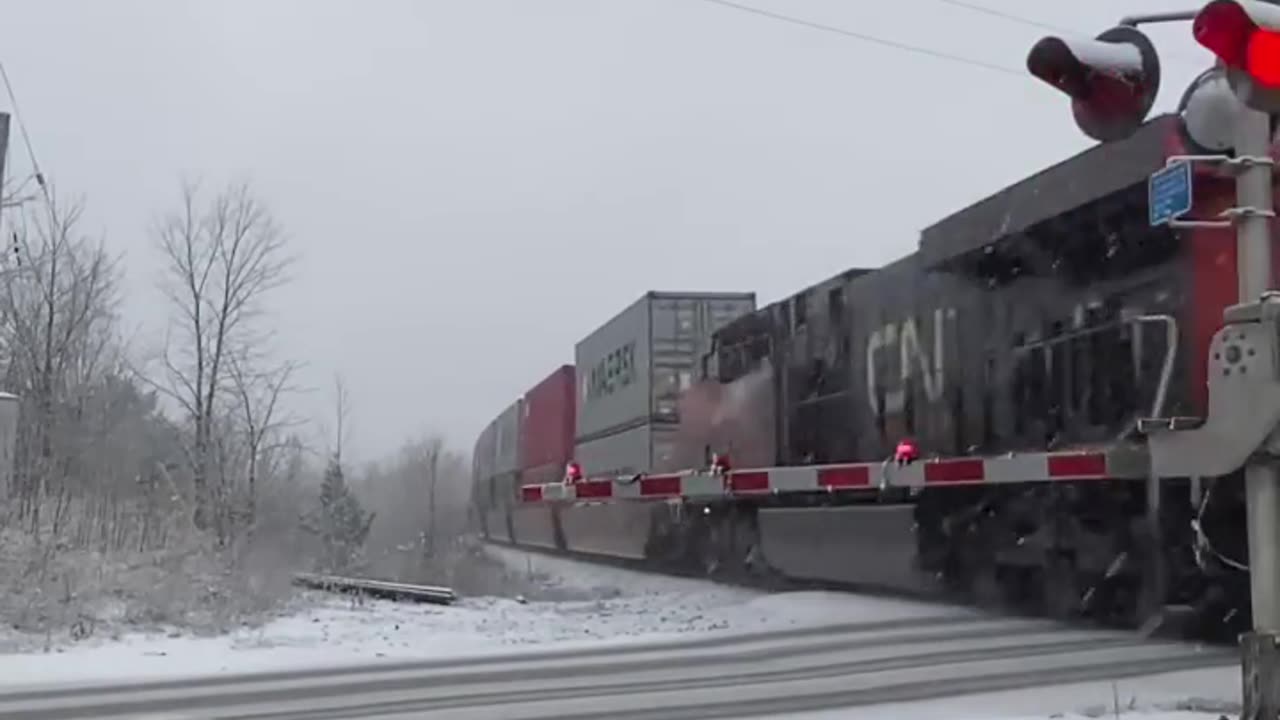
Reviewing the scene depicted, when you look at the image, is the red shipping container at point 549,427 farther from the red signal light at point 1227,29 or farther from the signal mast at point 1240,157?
the red signal light at point 1227,29

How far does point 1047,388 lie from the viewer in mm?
10578

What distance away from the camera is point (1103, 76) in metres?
5.05

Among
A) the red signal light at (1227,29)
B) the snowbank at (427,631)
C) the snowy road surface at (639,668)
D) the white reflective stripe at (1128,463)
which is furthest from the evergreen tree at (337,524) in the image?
the red signal light at (1227,29)

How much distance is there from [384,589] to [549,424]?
592 inches

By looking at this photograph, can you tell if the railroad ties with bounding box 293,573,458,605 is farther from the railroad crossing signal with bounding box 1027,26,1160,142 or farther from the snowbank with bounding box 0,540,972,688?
the railroad crossing signal with bounding box 1027,26,1160,142

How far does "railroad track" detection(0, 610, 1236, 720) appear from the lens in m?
7.83

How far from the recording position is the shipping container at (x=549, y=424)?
2903 centimetres

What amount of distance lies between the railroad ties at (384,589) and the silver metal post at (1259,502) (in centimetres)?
1138

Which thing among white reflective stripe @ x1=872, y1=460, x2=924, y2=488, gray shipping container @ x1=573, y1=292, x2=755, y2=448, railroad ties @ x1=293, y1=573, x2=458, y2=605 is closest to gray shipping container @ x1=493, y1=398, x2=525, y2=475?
gray shipping container @ x1=573, y1=292, x2=755, y2=448

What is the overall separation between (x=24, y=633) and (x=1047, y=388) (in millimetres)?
8753

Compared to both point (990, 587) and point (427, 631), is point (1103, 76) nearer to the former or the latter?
point (990, 587)

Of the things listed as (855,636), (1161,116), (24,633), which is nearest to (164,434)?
(24,633)

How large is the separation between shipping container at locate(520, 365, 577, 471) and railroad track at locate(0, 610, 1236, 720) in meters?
18.7

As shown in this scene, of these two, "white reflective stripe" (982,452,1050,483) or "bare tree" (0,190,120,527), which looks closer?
"white reflective stripe" (982,452,1050,483)
